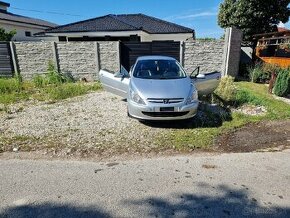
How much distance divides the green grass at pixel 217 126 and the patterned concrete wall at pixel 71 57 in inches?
256

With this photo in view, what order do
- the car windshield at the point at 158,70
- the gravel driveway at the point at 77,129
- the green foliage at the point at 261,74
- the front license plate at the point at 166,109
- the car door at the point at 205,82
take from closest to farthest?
the gravel driveway at the point at 77,129
the front license plate at the point at 166,109
the car windshield at the point at 158,70
the car door at the point at 205,82
the green foliage at the point at 261,74

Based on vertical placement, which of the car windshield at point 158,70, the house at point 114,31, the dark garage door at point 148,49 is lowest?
the car windshield at point 158,70

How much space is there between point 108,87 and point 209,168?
4521 mm

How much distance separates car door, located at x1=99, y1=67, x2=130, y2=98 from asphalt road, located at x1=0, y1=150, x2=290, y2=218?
3057mm

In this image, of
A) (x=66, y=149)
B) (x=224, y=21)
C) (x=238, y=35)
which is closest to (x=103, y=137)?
(x=66, y=149)

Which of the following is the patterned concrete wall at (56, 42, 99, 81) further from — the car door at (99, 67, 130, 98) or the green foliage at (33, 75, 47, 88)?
the car door at (99, 67, 130, 98)

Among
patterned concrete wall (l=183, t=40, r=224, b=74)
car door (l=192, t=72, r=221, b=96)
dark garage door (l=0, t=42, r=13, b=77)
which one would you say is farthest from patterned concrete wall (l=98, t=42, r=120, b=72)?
car door (l=192, t=72, r=221, b=96)

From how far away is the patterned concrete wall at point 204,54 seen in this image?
11719 millimetres

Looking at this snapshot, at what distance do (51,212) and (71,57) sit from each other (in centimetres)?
1014

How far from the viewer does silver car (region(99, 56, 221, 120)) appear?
5461mm

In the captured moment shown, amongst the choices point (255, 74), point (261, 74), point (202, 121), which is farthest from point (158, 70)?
point (261, 74)

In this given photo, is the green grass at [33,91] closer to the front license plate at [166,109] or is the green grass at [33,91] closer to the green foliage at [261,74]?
the front license plate at [166,109]

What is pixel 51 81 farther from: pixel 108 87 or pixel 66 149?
pixel 66 149

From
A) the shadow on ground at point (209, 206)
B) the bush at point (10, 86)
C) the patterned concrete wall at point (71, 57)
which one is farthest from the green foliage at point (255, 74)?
the bush at point (10, 86)
